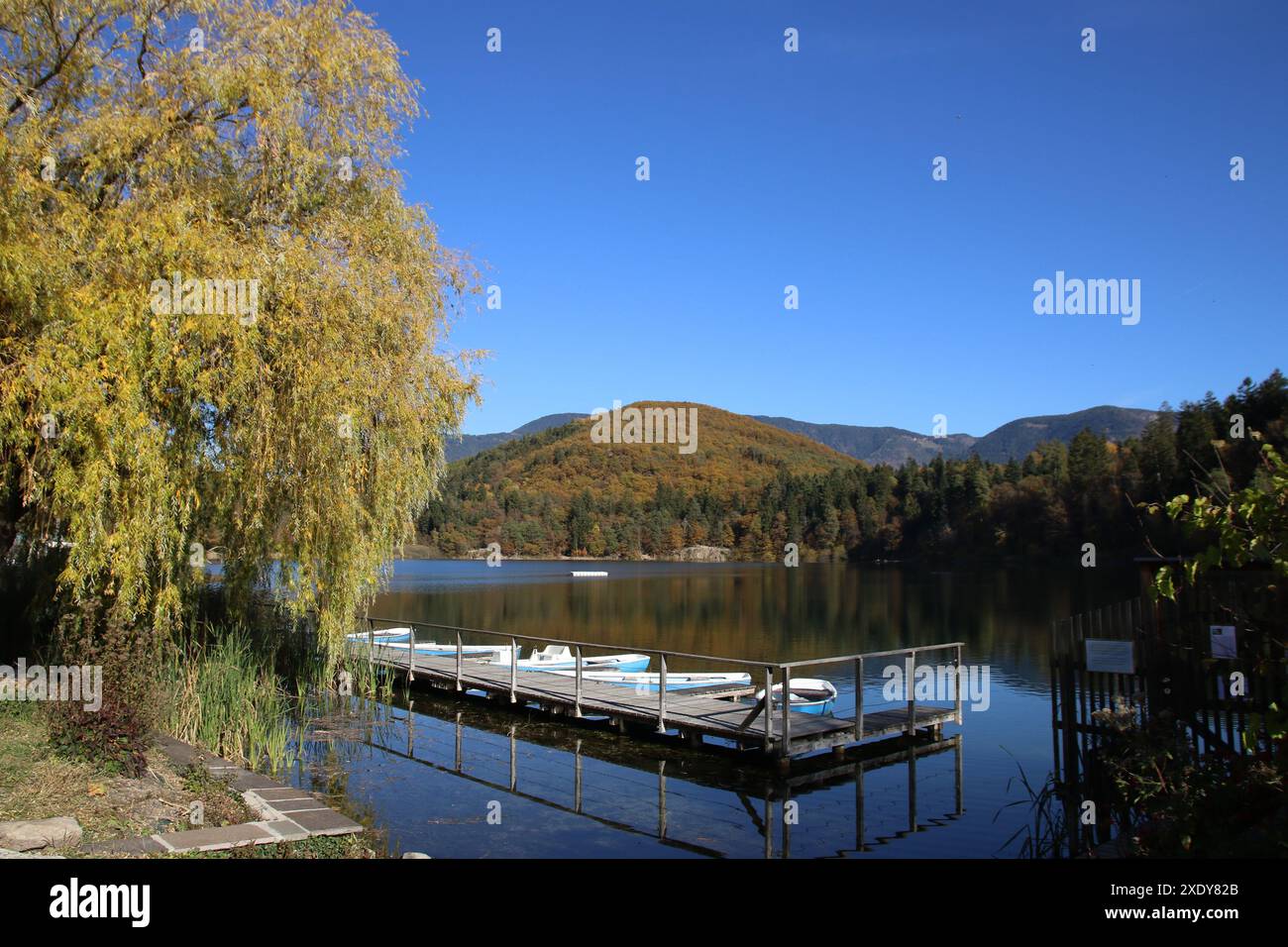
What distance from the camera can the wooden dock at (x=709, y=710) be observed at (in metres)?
13.6

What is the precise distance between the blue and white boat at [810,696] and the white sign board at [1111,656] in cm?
679

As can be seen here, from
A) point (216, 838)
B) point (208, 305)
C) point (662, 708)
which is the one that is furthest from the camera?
point (662, 708)

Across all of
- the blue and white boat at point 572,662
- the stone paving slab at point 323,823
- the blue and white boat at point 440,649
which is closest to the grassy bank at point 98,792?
the stone paving slab at point 323,823

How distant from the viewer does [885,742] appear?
49.5ft

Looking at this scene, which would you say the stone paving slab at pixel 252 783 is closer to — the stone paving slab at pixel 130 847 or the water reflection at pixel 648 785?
the water reflection at pixel 648 785

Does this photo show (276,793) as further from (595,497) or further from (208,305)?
(595,497)

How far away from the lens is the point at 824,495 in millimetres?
124438

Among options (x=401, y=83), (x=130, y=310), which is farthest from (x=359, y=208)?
(x=130, y=310)

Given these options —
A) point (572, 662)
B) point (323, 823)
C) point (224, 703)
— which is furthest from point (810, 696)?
point (323, 823)

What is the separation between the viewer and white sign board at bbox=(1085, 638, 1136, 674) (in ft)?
33.9

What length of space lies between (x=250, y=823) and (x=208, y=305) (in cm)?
567

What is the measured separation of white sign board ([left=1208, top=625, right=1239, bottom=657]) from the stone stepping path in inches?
298

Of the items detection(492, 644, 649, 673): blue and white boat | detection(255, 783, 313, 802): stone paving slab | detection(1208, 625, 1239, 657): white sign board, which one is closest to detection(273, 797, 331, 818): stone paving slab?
detection(255, 783, 313, 802): stone paving slab

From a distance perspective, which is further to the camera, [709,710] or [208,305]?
[709,710]
